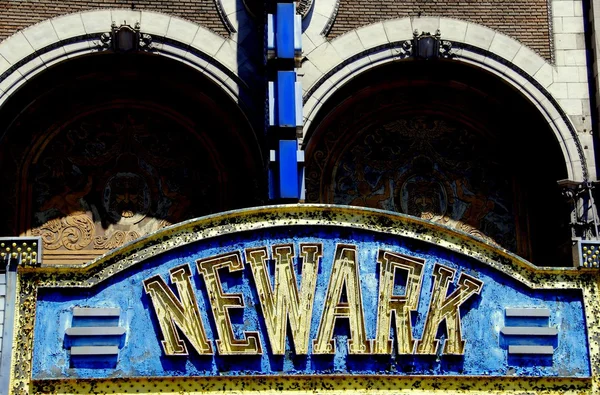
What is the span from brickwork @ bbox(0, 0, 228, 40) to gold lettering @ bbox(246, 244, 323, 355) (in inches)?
268

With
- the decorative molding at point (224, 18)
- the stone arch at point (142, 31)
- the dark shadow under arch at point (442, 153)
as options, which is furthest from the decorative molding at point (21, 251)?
the dark shadow under arch at point (442, 153)

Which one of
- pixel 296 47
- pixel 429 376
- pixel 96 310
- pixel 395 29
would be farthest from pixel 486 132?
pixel 96 310

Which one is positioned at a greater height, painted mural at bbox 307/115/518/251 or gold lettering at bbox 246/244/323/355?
painted mural at bbox 307/115/518/251

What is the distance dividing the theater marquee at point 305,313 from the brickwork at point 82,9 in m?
6.65

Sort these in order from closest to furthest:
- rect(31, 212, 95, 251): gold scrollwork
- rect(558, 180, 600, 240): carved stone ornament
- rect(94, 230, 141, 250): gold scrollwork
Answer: rect(558, 180, 600, 240): carved stone ornament < rect(31, 212, 95, 251): gold scrollwork < rect(94, 230, 141, 250): gold scrollwork

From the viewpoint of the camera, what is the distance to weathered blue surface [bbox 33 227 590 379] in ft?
52.9

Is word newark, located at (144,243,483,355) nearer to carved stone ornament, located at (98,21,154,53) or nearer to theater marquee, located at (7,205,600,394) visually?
theater marquee, located at (7,205,600,394)

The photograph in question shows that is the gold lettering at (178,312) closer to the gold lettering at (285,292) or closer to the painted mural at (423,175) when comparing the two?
the gold lettering at (285,292)

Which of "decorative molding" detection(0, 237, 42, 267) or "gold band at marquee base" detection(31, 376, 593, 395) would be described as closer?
"gold band at marquee base" detection(31, 376, 593, 395)

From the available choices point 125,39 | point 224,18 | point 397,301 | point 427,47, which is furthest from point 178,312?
point 427,47

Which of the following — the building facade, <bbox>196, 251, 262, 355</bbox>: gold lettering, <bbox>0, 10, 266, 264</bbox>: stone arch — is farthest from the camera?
<bbox>0, 10, 266, 264</bbox>: stone arch

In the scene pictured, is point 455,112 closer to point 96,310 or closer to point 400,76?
point 400,76

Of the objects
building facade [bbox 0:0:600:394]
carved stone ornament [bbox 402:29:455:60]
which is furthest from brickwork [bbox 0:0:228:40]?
carved stone ornament [bbox 402:29:455:60]

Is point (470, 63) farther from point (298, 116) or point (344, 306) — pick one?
point (344, 306)
